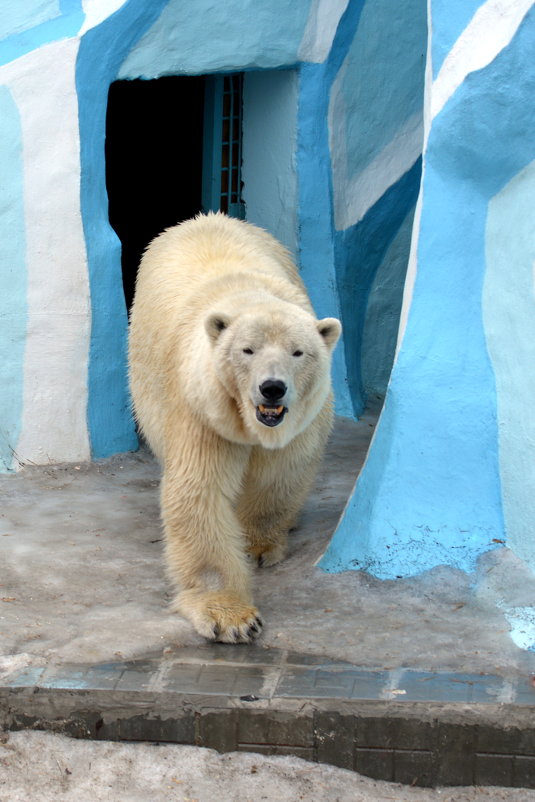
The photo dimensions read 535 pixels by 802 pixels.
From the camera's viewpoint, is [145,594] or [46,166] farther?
[46,166]

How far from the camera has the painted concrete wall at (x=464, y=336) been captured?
4.29 meters

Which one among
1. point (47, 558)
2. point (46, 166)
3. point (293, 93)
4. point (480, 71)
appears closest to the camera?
point (480, 71)

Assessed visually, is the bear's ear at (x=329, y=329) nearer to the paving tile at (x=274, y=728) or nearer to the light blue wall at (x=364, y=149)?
the paving tile at (x=274, y=728)

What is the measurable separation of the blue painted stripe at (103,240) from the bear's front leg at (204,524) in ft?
5.82

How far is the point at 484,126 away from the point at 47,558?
95.6 inches

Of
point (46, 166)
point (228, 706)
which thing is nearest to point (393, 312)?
point (46, 166)

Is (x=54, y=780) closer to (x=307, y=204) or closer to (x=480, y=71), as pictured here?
(x=480, y=71)

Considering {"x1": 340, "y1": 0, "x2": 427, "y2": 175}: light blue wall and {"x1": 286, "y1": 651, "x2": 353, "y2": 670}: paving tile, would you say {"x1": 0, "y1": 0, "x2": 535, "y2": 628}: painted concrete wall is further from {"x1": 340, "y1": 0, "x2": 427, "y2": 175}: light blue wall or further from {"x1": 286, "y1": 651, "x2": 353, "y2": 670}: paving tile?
{"x1": 286, "y1": 651, "x2": 353, "y2": 670}: paving tile

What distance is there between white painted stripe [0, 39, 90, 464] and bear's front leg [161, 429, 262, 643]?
174 centimetres

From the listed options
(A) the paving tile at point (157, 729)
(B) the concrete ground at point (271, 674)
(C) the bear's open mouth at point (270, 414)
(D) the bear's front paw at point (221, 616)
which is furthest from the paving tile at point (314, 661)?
(C) the bear's open mouth at point (270, 414)

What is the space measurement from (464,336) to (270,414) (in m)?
1.00

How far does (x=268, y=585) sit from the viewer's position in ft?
15.0

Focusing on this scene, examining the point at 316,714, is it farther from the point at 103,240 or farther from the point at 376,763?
the point at 103,240

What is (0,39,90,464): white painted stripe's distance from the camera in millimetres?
5688
